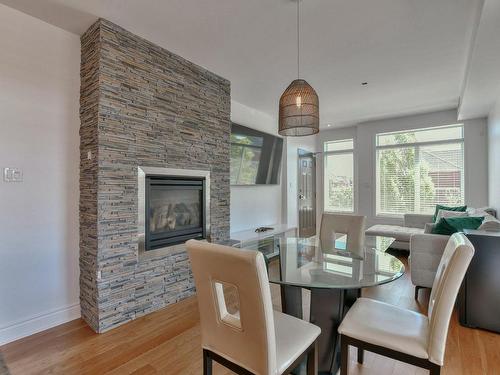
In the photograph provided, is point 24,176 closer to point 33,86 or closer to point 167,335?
point 33,86

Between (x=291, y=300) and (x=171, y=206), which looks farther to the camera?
(x=171, y=206)

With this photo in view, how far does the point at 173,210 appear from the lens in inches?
118

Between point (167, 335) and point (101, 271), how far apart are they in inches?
30.6

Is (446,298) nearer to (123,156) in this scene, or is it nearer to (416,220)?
(123,156)

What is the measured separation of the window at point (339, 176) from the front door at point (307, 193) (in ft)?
1.15

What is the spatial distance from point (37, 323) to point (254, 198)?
131 inches

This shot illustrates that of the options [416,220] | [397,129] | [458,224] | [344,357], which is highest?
[397,129]

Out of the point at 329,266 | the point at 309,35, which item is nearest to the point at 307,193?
the point at 309,35

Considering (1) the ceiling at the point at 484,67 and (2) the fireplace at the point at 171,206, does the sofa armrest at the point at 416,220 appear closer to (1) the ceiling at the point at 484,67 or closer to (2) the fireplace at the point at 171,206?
(1) the ceiling at the point at 484,67

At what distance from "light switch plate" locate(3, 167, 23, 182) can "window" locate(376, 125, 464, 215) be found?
5.97m

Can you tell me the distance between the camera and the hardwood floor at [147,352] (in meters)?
1.80

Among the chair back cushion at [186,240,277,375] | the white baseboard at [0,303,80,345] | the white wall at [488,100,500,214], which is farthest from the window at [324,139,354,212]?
the chair back cushion at [186,240,277,375]

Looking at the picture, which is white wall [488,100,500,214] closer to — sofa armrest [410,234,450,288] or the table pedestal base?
sofa armrest [410,234,450,288]

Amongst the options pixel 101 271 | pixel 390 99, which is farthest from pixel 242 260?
pixel 390 99
